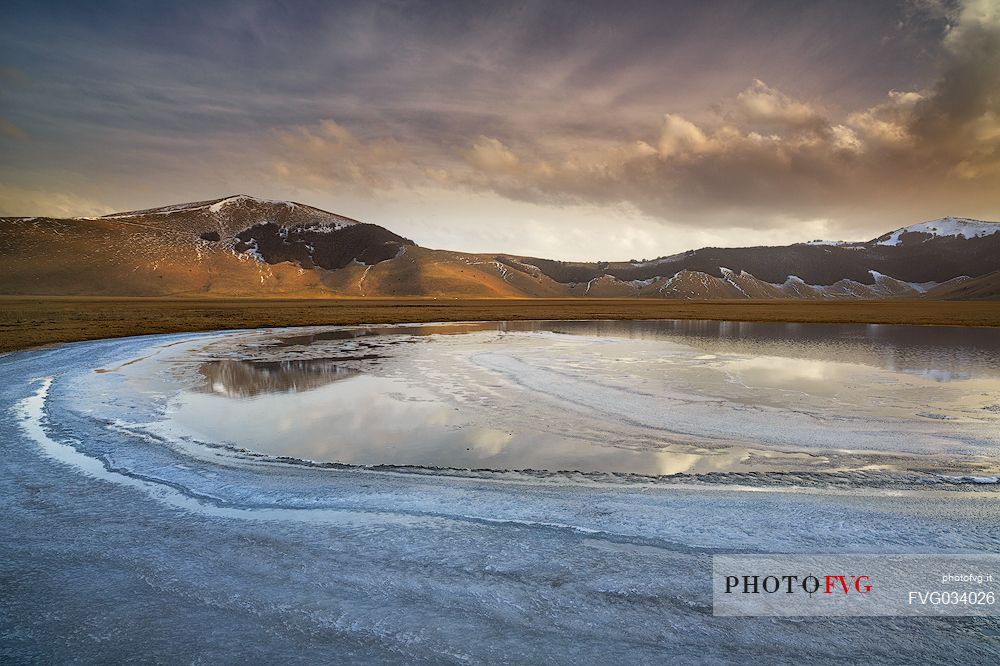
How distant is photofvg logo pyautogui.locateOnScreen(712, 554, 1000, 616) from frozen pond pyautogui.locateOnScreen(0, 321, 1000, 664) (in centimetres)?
20

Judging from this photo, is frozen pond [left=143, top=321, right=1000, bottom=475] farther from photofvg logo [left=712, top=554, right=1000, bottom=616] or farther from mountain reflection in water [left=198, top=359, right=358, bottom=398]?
photofvg logo [left=712, top=554, right=1000, bottom=616]

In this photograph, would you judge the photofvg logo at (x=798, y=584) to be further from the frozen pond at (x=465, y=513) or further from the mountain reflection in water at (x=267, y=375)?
the mountain reflection in water at (x=267, y=375)

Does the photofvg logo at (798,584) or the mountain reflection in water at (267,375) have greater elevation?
the mountain reflection in water at (267,375)

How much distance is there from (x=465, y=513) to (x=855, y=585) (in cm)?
428

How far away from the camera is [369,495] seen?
776 cm

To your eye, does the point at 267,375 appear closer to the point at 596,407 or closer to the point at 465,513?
the point at 596,407

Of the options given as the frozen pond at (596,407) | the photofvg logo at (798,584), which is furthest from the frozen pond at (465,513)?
the photofvg logo at (798,584)

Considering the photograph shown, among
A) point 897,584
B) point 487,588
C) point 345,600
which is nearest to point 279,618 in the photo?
point 345,600

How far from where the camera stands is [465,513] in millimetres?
7125

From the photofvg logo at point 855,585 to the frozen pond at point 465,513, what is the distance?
0.20 m

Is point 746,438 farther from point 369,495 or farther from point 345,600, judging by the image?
Result: point 345,600

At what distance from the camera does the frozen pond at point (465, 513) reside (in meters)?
4.38

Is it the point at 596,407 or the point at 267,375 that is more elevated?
the point at 267,375

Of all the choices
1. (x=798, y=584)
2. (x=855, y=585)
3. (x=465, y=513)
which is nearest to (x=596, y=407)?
(x=465, y=513)
